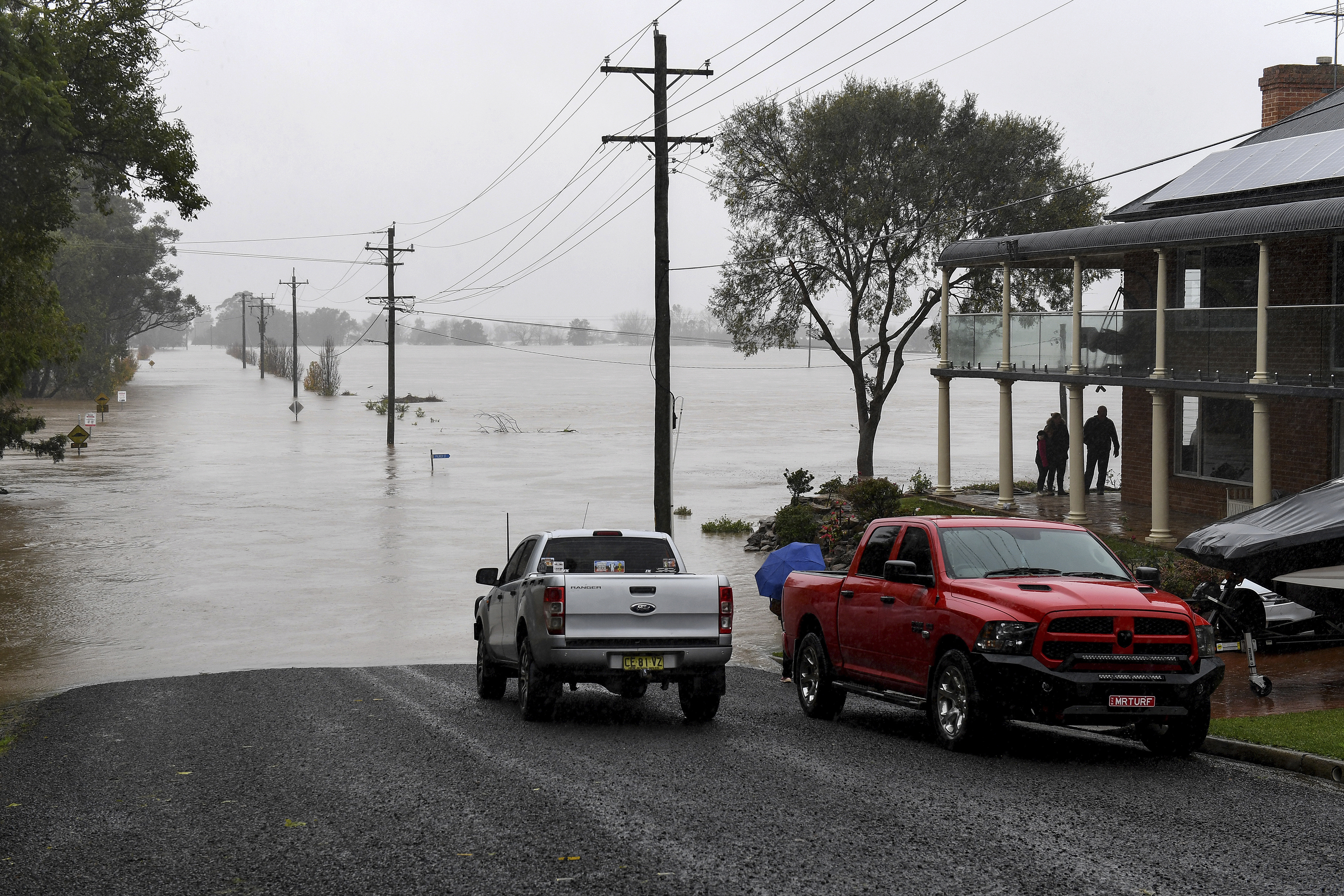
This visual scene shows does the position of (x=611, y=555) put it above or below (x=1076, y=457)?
below

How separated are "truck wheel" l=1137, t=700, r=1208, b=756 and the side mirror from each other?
6.68 feet

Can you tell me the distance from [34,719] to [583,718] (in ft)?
17.8

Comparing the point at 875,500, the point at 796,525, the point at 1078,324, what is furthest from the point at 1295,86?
the point at 796,525

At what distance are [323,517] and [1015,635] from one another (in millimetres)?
32392

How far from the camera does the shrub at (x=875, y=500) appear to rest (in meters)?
27.4

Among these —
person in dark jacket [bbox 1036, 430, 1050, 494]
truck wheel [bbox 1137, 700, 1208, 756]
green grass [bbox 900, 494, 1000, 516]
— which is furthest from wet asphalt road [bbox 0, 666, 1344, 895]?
person in dark jacket [bbox 1036, 430, 1050, 494]

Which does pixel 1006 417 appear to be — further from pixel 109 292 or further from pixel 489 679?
pixel 109 292

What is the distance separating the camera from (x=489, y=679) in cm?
1434

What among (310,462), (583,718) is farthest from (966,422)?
(583,718)

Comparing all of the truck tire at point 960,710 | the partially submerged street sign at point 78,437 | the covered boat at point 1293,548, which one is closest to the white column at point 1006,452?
the covered boat at point 1293,548

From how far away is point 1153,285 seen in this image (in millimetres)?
28250

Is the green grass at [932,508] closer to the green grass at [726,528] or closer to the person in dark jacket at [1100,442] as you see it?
the person in dark jacket at [1100,442]

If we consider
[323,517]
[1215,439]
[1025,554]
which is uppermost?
[1215,439]

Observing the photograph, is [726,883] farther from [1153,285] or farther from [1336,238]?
[1153,285]
